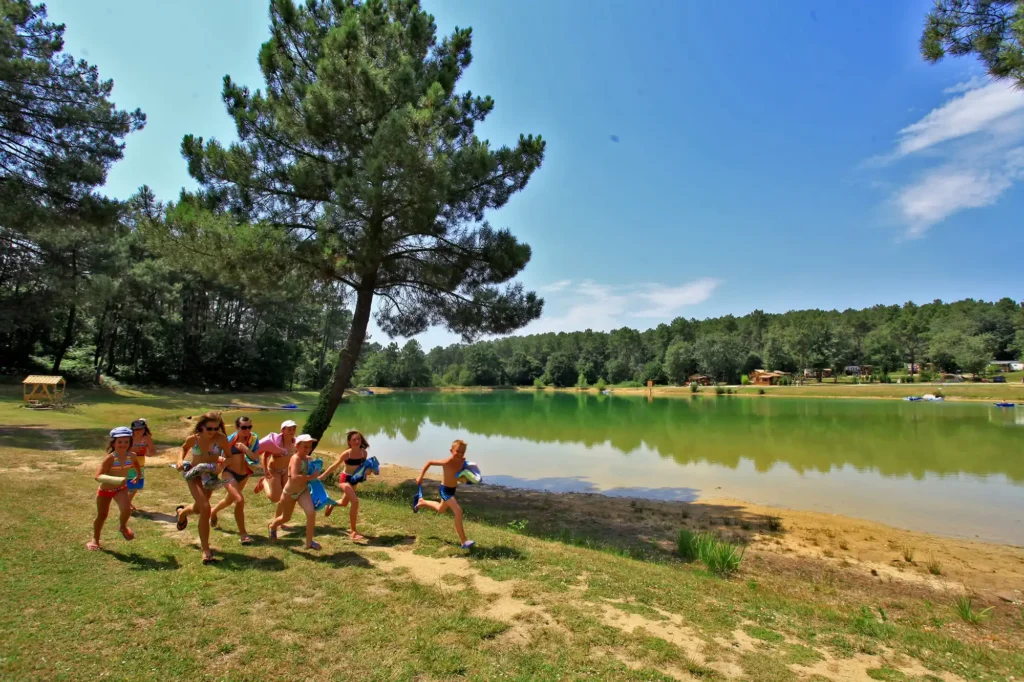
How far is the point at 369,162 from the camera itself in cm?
902

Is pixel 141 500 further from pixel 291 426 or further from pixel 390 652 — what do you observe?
pixel 390 652

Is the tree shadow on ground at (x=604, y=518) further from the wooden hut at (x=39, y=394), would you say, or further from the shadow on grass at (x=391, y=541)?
the wooden hut at (x=39, y=394)

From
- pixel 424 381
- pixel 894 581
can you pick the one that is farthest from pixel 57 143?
pixel 424 381

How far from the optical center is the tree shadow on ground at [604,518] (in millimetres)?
8188

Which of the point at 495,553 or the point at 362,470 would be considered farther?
the point at 362,470

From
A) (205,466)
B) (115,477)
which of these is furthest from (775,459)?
(115,477)

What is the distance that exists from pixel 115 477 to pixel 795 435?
26679mm

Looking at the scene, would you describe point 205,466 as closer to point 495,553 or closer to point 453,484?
point 453,484

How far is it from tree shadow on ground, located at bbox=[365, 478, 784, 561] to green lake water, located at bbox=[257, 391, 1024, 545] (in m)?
2.09

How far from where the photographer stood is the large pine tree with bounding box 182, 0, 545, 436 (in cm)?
949

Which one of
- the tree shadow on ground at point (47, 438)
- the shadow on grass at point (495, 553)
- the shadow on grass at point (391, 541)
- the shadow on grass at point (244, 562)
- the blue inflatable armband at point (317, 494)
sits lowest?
the shadow on grass at point (391, 541)

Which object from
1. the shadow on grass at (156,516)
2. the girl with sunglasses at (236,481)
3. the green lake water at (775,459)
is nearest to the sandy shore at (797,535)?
the green lake water at (775,459)

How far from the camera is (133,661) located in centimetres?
336

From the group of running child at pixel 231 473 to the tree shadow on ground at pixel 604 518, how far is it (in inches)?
108
